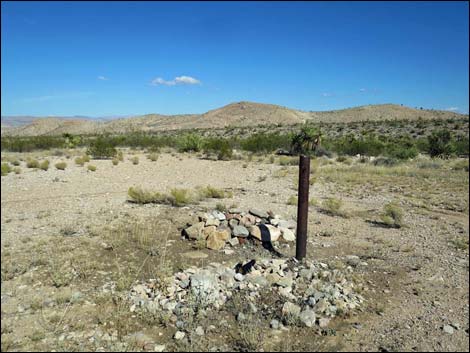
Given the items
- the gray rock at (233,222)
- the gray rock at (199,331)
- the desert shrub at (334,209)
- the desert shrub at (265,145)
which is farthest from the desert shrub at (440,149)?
the gray rock at (199,331)

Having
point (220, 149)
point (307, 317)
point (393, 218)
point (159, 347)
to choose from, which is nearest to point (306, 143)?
point (220, 149)

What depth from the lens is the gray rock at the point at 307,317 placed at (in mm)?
4805

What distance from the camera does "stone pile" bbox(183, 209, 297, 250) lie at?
25.3 ft

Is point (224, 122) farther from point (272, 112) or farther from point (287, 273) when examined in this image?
point (287, 273)

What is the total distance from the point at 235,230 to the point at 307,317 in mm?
3325

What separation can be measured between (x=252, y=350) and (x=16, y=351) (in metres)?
2.57

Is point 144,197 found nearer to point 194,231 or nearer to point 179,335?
point 194,231

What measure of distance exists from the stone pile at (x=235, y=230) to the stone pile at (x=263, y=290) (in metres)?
1.24

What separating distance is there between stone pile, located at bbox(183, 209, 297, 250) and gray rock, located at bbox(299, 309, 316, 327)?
2.90 metres

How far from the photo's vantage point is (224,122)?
105375 millimetres

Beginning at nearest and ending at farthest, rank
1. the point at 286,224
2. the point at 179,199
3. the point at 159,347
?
the point at 159,347 → the point at 286,224 → the point at 179,199

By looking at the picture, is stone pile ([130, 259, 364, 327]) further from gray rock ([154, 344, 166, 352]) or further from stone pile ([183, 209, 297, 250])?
stone pile ([183, 209, 297, 250])

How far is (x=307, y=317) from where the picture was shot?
4863 mm

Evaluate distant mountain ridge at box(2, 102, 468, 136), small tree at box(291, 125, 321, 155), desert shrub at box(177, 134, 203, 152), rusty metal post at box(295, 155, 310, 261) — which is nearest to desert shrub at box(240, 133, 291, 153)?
small tree at box(291, 125, 321, 155)
